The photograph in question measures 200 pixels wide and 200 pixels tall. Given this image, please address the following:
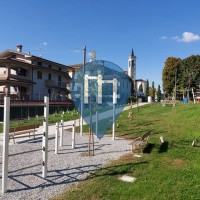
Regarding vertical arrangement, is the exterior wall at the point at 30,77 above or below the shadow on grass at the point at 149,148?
above

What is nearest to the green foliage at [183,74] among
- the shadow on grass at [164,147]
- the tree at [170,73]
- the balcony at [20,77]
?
the tree at [170,73]

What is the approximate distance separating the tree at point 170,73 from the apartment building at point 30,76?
25.8 metres

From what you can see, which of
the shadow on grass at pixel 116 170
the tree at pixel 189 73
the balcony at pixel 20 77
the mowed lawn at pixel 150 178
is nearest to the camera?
the mowed lawn at pixel 150 178

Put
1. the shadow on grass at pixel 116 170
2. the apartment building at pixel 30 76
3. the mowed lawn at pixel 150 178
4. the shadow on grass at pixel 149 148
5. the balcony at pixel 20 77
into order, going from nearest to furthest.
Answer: the mowed lawn at pixel 150 178 < the shadow on grass at pixel 116 170 < the shadow on grass at pixel 149 148 < the apartment building at pixel 30 76 < the balcony at pixel 20 77

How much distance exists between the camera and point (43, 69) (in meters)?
47.1

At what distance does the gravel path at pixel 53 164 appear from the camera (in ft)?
22.6

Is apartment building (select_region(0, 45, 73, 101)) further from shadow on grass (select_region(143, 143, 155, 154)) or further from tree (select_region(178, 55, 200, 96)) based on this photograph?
tree (select_region(178, 55, 200, 96))

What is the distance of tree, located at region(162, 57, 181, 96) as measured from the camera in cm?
6331

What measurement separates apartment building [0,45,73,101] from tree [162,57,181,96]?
25.8m

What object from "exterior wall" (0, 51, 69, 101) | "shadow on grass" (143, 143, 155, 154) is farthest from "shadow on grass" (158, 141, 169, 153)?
"exterior wall" (0, 51, 69, 101)

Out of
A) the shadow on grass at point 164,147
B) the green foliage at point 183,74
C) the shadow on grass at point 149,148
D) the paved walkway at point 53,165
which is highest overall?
the green foliage at point 183,74

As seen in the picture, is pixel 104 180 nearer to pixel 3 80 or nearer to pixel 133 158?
pixel 133 158

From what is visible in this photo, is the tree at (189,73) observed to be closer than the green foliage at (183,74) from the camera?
Yes

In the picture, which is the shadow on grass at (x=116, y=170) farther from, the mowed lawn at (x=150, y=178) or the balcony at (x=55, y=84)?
the balcony at (x=55, y=84)
